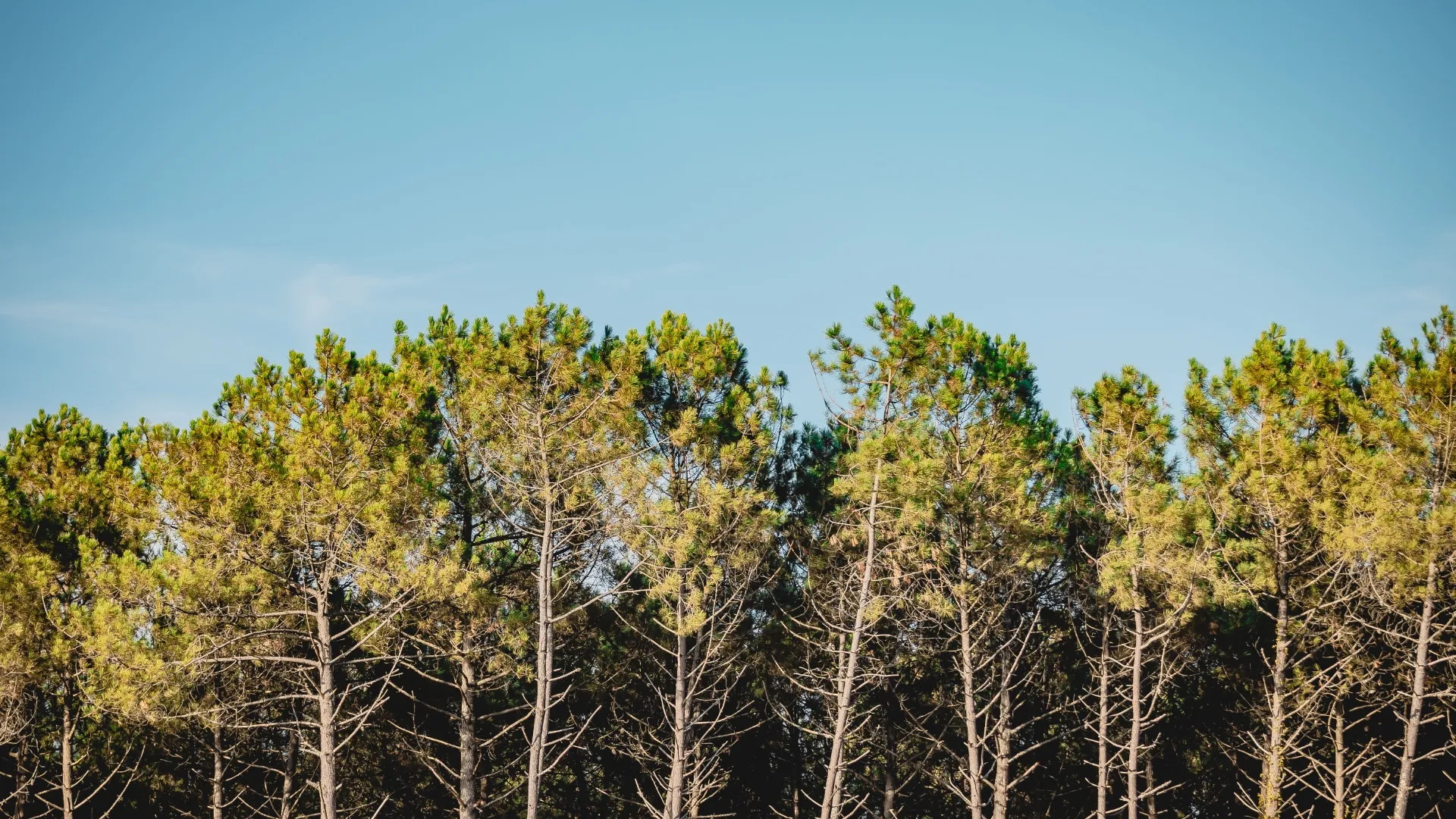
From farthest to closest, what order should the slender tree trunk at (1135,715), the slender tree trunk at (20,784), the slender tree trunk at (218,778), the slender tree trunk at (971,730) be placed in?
1. the slender tree trunk at (20,784)
2. the slender tree trunk at (218,778)
3. the slender tree trunk at (971,730)
4. the slender tree trunk at (1135,715)

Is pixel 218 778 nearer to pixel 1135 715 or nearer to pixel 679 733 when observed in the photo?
pixel 679 733

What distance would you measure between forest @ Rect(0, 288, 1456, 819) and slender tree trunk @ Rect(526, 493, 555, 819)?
0.15 feet

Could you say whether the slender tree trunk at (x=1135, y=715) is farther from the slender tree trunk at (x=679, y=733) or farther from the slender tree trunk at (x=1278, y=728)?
the slender tree trunk at (x=679, y=733)

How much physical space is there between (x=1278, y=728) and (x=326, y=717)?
1239cm

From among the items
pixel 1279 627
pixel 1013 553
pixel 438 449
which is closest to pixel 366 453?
pixel 438 449

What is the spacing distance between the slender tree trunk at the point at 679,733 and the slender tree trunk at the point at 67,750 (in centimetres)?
887

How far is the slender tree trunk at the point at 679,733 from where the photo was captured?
13031mm

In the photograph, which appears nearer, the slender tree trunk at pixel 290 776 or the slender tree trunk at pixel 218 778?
the slender tree trunk at pixel 218 778

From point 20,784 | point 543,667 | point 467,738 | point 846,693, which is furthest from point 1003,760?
point 20,784

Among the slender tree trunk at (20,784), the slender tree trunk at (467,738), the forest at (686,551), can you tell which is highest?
the forest at (686,551)

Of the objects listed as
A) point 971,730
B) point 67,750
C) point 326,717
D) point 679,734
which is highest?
point 971,730

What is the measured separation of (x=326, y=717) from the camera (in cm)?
1168

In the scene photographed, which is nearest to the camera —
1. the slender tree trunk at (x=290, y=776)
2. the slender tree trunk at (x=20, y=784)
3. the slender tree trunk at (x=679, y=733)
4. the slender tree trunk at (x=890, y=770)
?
the slender tree trunk at (x=679, y=733)

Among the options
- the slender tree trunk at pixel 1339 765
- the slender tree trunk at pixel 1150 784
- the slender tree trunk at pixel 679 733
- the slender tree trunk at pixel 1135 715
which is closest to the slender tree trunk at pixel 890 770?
the slender tree trunk at pixel 1150 784
